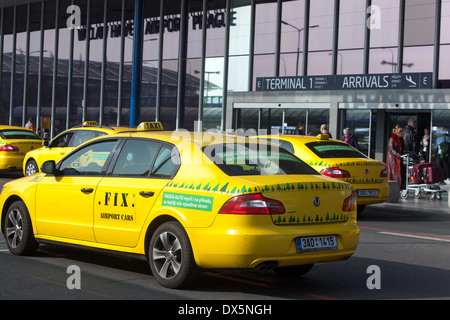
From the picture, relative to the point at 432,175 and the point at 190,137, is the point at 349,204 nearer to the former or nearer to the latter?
the point at 190,137

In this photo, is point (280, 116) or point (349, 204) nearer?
point (349, 204)

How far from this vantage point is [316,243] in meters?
6.59

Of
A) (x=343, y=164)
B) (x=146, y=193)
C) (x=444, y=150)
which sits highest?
(x=444, y=150)

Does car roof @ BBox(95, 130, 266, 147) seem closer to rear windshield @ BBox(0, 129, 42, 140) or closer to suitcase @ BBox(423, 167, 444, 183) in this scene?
suitcase @ BBox(423, 167, 444, 183)

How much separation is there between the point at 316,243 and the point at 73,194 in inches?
110

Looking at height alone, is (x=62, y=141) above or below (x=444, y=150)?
below

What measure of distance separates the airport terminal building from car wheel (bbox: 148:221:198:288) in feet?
54.1

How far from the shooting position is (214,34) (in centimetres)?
2953

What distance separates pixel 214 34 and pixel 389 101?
31.9 ft

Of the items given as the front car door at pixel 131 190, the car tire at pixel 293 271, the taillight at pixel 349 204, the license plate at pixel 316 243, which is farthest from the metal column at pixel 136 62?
the license plate at pixel 316 243

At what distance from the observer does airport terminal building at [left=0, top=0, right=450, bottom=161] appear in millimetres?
23297

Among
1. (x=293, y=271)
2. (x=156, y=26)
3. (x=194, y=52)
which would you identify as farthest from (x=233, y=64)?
(x=293, y=271)

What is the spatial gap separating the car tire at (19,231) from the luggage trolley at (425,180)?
1161cm
